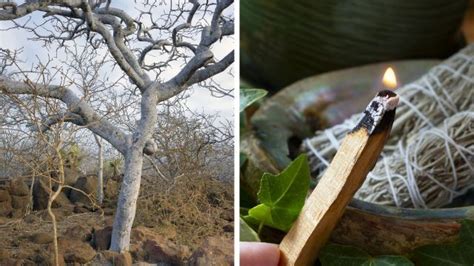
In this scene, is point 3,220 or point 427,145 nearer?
point 3,220

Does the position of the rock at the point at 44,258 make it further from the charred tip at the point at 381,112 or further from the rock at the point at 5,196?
the charred tip at the point at 381,112

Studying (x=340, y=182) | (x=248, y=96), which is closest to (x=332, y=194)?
(x=340, y=182)

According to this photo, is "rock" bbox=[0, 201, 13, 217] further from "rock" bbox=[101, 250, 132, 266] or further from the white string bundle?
the white string bundle

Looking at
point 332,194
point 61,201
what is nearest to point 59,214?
point 61,201

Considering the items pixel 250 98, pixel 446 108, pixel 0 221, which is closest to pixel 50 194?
pixel 0 221

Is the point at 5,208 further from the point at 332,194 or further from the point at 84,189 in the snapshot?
the point at 332,194

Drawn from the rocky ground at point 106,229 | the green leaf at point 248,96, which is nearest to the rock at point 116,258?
the rocky ground at point 106,229

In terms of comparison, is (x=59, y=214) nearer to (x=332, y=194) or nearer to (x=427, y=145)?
(x=332, y=194)
